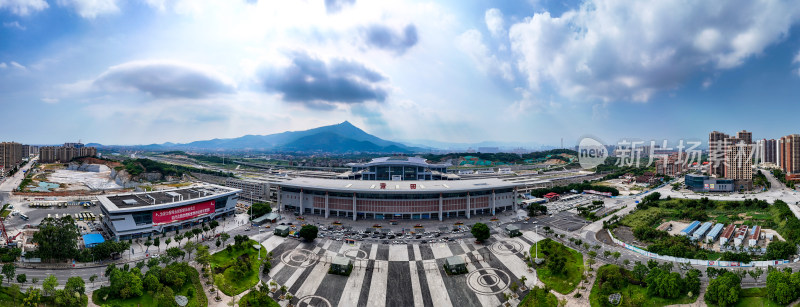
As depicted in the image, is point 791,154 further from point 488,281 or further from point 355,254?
point 355,254

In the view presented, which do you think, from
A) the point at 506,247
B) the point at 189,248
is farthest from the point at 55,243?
the point at 506,247

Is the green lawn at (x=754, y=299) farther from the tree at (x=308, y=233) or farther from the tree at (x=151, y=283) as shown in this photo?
the tree at (x=151, y=283)

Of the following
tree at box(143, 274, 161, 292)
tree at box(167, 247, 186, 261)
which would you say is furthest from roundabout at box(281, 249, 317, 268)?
tree at box(143, 274, 161, 292)

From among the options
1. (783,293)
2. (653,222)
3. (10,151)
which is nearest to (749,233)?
(653,222)

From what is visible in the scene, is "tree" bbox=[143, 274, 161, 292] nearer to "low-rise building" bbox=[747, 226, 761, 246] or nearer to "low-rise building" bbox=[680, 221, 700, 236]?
"low-rise building" bbox=[680, 221, 700, 236]

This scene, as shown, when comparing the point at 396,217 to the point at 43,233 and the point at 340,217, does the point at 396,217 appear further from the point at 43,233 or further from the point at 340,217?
the point at 43,233

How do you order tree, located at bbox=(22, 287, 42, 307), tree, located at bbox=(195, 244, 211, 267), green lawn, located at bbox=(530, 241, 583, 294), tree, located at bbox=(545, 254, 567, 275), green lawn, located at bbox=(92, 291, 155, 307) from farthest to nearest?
tree, located at bbox=(195, 244, 211, 267) < tree, located at bbox=(545, 254, 567, 275) < green lawn, located at bbox=(530, 241, 583, 294) < green lawn, located at bbox=(92, 291, 155, 307) < tree, located at bbox=(22, 287, 42, 307)
